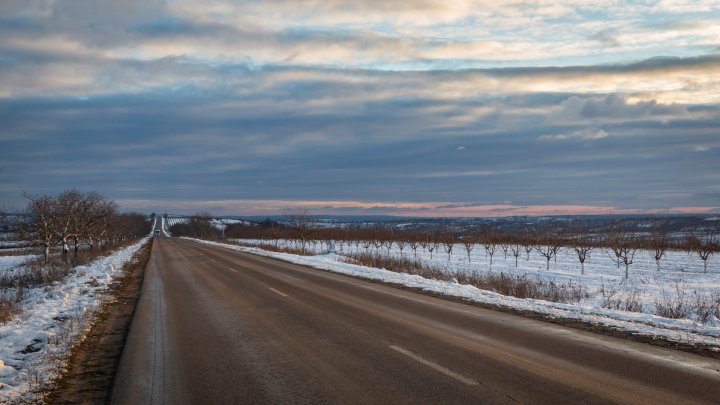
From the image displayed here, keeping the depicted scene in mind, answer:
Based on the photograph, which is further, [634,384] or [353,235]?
[353,235]

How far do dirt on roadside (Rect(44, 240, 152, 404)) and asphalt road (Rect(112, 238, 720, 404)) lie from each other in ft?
0.60

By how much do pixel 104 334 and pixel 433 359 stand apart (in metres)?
6.27

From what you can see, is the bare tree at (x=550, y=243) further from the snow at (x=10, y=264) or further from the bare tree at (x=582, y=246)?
the snow at (x=10, y=264)

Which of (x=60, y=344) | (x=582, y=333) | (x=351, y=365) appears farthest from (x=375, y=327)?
(x=60, y=344)

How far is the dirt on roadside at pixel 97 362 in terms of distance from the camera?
233 inches

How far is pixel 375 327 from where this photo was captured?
9.91m

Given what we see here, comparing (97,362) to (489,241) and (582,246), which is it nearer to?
(582,246)

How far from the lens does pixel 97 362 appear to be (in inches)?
295

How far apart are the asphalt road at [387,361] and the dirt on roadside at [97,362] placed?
184 mm

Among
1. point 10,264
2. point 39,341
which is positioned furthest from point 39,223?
point 39,341

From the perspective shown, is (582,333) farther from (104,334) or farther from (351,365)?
(104,334)

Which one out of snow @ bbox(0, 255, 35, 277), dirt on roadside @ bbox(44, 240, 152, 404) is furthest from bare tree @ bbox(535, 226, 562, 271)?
snow @ bbox(0, 255, 35, 277)

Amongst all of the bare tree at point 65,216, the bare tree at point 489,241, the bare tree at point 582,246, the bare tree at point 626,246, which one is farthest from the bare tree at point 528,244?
the bare tree at point 65,216

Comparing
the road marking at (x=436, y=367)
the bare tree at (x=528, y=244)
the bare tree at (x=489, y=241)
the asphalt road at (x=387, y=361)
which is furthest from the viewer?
the bare tree at (x=489, y=241)
